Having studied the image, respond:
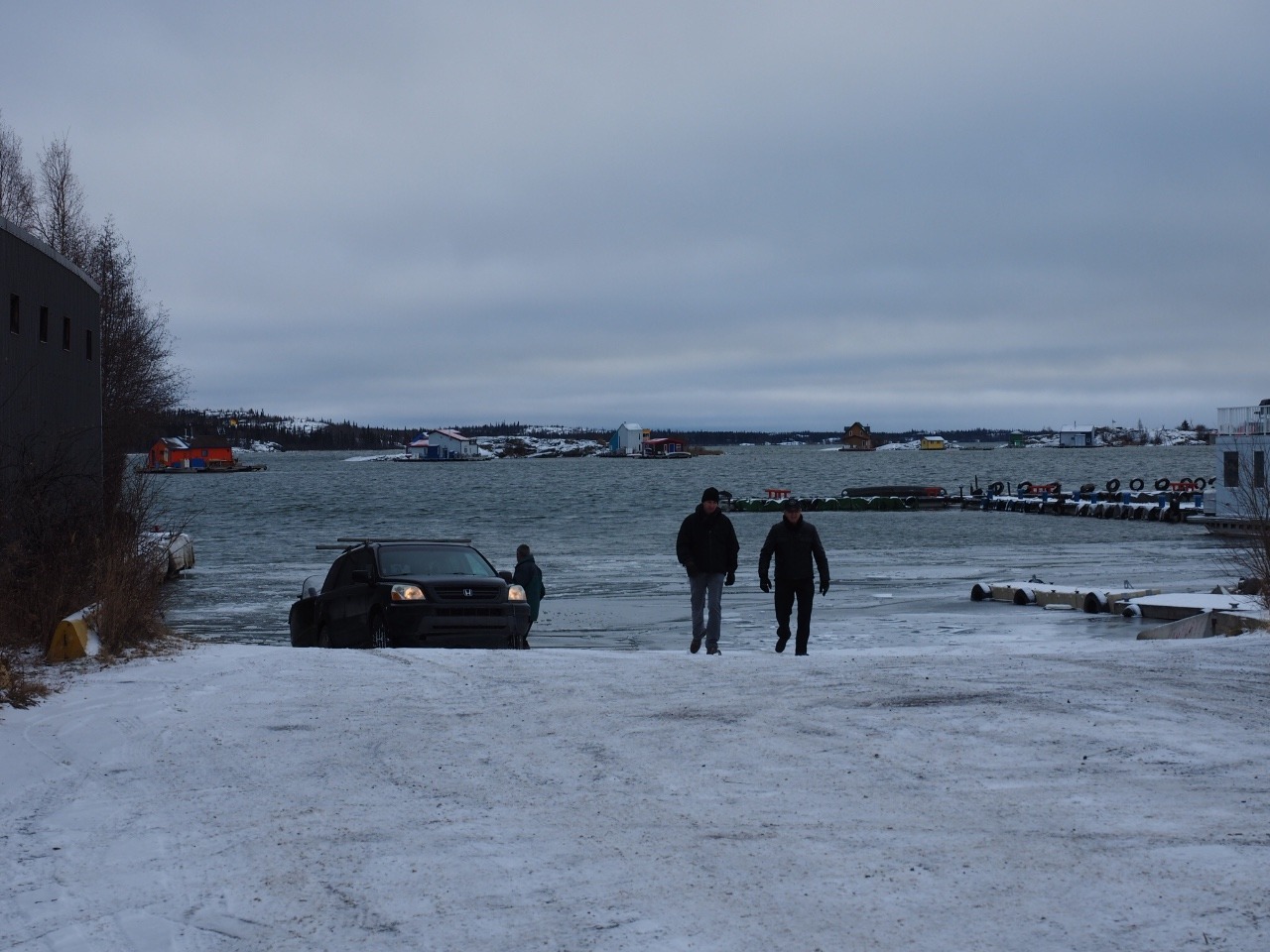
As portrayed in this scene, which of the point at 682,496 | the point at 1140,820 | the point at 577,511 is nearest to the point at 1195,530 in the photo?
the point at 577,511

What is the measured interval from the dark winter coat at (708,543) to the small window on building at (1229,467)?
137ft

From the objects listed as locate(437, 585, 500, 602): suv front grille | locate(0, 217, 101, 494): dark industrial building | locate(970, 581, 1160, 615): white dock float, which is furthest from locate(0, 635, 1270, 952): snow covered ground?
locate(970, 581, 1160, 615): white dock float

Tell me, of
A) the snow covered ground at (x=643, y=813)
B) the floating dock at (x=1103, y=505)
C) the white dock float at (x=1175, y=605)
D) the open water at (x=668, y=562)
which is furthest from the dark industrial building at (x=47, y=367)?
the floating dock at (x=1103, y=505)

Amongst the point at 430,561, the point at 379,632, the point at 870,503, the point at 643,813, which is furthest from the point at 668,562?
the point at 870,503

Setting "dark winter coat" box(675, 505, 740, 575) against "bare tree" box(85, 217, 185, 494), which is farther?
"bare tree" box(85, 217, 185, 494)

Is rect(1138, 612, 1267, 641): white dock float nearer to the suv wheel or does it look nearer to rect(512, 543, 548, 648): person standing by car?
rect(512, 543, 548, 648): person standing by car

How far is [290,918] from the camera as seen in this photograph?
18.4ft

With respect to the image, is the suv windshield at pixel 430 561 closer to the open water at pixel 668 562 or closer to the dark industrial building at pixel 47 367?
the open water at pixel 668 562

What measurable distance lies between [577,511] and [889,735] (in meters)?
77.4

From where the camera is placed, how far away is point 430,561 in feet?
56.5

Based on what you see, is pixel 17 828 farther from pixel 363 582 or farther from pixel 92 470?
pixel 92 470

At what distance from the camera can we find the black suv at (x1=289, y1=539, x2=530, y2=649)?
1597cm

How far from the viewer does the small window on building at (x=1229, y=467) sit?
51.8 metres

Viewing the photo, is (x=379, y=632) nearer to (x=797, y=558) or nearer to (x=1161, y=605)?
(x=797, y=558)
